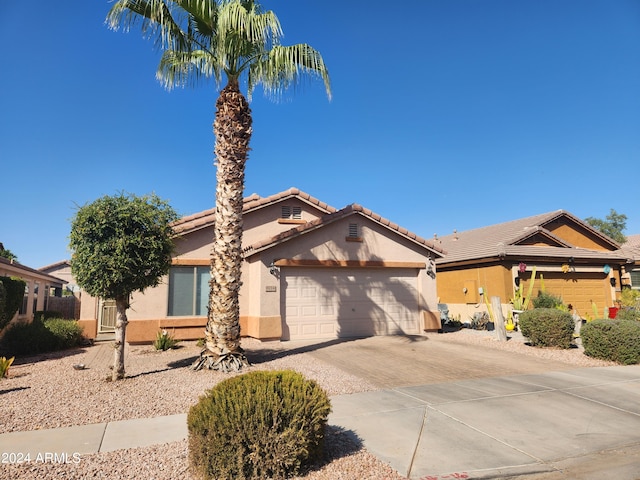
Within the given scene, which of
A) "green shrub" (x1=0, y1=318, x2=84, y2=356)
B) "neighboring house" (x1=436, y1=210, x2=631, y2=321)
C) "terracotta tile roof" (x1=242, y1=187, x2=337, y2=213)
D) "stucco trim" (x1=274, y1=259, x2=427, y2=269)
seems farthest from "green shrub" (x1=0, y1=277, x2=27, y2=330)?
"neighboring house" (x1=436, y1=210, x2=631, y2=321)

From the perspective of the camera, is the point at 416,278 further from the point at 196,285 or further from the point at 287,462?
the point at 287,462

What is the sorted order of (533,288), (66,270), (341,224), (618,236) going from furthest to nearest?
(618,236), (66,270), (533,288), (341,224)

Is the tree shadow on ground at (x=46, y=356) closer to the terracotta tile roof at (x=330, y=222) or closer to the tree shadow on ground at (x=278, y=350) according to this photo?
the tree shadow on ground at (x=278, y=350)

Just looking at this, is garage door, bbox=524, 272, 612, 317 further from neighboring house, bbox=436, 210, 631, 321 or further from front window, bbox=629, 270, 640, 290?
front window, bbox=629, 270, 640, 290

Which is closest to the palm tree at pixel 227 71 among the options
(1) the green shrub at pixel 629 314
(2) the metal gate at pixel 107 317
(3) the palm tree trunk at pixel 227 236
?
(3) the palm tree trunk at pixel 227 236

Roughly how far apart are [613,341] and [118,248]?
12406 mm

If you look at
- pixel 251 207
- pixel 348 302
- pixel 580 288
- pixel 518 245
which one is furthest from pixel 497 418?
pixel 580 288

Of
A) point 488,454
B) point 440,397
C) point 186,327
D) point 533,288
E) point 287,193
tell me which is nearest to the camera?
point 488,454

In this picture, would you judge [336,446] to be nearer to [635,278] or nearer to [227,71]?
[227,71]

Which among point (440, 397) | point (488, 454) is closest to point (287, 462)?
point (488, 454)

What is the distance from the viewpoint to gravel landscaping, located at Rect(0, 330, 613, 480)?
4.43m

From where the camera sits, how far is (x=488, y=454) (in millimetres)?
4895

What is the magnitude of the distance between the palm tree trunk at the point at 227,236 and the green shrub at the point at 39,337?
620 cm

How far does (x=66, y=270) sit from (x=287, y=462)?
56360mm
